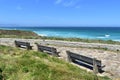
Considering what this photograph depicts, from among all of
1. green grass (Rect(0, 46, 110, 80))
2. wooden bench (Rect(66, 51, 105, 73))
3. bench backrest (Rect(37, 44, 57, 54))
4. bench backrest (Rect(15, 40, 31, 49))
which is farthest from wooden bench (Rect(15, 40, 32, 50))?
green grass (Rect(0, 46, 110, 80))

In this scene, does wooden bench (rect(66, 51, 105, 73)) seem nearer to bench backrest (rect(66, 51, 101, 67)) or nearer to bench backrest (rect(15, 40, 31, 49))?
bench backrest (rect(66, 51, 101, 67))

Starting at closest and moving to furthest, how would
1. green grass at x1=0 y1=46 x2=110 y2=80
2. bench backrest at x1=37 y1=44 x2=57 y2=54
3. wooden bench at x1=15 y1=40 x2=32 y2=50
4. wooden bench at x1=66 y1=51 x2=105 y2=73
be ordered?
green grass at x1=0 y1=46 x2=110 y2=80 < wooden bench at x1=66 y1=51 x2=105 y2=73 < bench backrest at x1=37 y1=44 x2=57 y2=54 < wooden bench at x1=15 y1=40 x2=32 y2=50

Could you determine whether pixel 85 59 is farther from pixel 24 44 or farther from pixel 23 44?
pixel 23 44

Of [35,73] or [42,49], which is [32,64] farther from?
[42,49]

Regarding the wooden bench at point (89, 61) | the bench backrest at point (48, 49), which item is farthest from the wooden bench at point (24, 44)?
the wooden bench at point (89, 61)

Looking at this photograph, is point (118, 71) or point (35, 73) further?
point (118, 71)

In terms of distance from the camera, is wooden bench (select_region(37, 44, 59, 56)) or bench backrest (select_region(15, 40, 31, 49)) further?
bench backrest (select_region(15, 40, 31, 49))

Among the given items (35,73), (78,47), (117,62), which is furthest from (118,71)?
(78,47)

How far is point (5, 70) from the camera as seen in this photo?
28.9ft

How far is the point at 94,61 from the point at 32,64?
8.09 ft

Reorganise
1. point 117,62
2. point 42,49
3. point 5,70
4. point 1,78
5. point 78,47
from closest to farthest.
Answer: point 1,78 < point 5,70 < point 117,62 < point 42,49 < point 78,47

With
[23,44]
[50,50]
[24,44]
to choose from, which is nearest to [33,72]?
[50,50]

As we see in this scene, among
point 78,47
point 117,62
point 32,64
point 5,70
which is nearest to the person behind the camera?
point 5,70

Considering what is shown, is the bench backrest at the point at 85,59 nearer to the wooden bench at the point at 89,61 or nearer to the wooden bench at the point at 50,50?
the wooden bench at the point at 89,61
